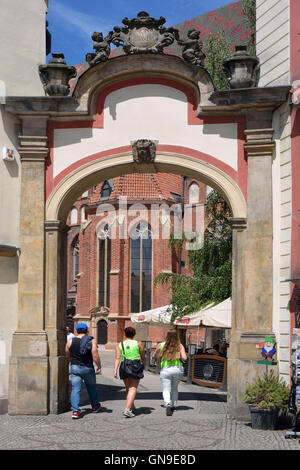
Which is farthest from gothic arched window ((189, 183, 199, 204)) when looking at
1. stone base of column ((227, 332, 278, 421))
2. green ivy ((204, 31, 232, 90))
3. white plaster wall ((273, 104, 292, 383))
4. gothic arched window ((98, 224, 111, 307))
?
stone base of column ((227, 332, 278, 421))

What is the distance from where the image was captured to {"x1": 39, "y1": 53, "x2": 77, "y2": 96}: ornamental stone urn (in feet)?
41.9

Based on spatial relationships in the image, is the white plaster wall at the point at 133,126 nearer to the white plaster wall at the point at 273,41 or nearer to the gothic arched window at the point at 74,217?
the white plaster wall at the point at 273,41

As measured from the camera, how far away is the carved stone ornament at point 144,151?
12789 millimetres

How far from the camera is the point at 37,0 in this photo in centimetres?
1338

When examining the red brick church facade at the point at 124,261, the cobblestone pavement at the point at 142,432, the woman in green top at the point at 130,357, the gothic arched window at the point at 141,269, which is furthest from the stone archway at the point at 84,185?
the gothic arched window at the point at 141,269

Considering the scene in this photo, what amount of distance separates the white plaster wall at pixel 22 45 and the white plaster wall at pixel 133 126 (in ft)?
3.62

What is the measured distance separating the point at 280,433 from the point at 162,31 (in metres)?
7.33

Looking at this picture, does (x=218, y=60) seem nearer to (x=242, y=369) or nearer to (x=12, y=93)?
(x=12, y=93)

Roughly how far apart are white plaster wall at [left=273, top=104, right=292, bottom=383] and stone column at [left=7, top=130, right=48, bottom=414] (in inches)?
164

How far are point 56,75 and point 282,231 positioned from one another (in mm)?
5057

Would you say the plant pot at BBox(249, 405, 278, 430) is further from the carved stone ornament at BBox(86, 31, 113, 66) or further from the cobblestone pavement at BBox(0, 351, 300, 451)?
the carved stone ornament at BBox(86, 31, 113, 66)

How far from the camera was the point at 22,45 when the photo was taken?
517 inches
